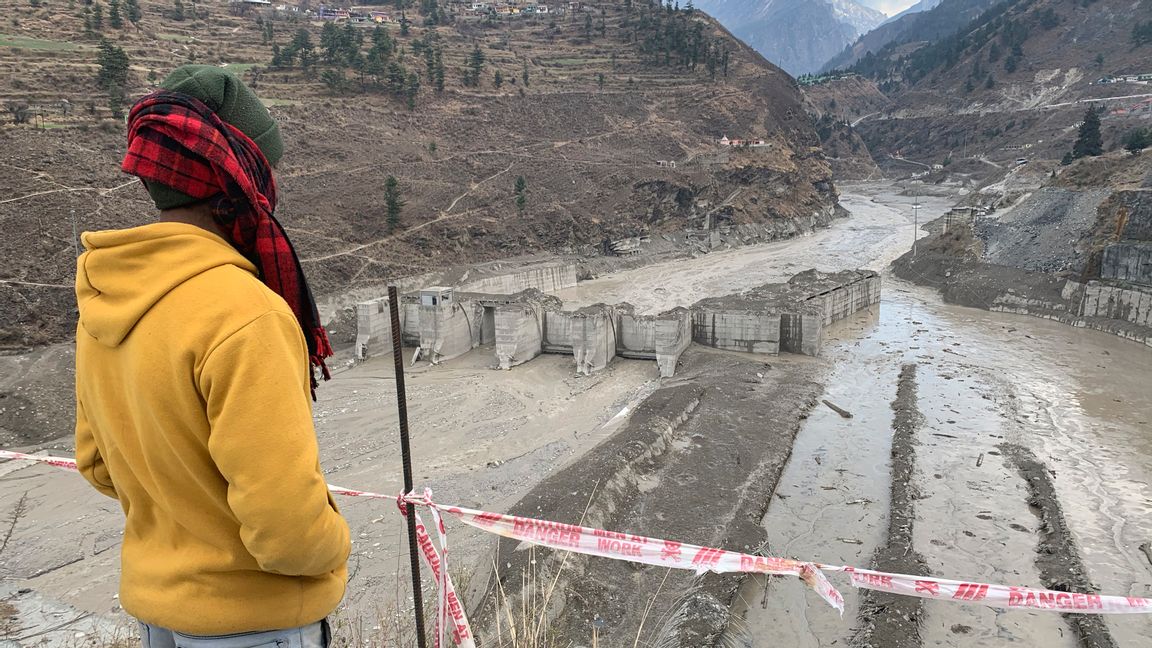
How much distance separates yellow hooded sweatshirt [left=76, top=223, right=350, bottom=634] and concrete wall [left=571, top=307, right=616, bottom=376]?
858 inches

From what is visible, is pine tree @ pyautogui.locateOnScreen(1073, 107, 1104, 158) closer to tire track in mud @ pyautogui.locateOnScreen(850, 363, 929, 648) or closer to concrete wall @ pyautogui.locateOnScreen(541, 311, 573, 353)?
tire track in mud @ pyautogui.locateOnScreen(850, 363, 929, 648)

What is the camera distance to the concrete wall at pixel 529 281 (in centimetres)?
3391

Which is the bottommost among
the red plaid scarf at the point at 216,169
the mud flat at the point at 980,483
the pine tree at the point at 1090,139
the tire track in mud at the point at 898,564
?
the mud flat at the point at 980,483

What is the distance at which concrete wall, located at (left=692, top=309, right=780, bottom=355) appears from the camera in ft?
80.3

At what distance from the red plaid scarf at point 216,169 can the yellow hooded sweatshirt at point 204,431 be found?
137mm

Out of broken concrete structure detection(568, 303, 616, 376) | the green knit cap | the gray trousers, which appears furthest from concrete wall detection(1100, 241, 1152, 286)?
the gray trousers

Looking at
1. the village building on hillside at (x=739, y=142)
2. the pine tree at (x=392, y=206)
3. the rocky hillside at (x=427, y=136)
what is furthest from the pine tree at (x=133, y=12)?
the village building on hillside at (x=739, y=142)

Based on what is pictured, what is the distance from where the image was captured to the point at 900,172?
306ft

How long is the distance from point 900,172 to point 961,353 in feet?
256

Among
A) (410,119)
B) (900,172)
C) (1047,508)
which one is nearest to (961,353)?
(1047,508)

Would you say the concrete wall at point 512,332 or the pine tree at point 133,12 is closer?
the concrete wall at point 512,332

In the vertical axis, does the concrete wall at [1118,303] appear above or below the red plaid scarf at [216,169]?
below

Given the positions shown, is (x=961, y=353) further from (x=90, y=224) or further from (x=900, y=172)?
(x=900, y=172)

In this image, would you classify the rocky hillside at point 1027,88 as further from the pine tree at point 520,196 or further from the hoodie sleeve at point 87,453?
the hoodie sleeve at point 87,453
